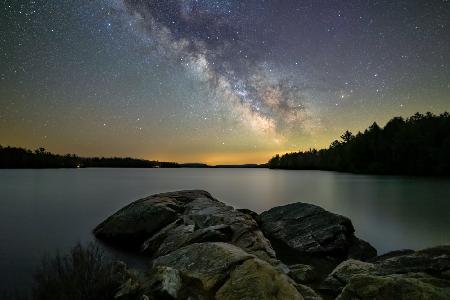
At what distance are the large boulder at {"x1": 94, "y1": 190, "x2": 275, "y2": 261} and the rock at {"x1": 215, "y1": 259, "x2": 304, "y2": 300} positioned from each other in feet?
15.7

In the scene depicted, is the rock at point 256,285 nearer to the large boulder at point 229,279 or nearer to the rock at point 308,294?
the large boulder at point 229,279

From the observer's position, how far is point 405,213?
2961 cm

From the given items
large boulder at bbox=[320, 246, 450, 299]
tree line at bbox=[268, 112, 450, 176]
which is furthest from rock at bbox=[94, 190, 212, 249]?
tree line at bbox=[268, 112, 450, 176]

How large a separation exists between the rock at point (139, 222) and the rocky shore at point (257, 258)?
0.05m

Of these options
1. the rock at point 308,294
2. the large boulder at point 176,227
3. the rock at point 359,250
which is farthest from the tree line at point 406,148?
the rock at point 308,294

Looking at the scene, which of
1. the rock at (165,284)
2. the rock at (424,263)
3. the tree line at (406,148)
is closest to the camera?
the rock at (165,284)

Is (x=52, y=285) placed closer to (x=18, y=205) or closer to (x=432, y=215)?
(x=432, y=215)

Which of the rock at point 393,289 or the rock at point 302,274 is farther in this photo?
the rock at point 302,274

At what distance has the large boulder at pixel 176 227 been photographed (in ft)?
41.9

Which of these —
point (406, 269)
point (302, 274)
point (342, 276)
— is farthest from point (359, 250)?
point (406, 269)

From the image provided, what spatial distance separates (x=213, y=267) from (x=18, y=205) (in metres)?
35.3

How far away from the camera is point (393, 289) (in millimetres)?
5801

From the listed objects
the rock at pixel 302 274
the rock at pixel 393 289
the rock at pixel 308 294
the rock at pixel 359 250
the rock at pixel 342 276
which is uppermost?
the rock at pixel 393 289

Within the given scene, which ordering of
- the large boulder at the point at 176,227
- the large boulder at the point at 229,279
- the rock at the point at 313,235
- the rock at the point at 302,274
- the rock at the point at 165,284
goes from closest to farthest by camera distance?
1. the large boulder at the point at 229,279
2. the rock at the point at 165,284
3. the rock at the point at 302,274
4. the large boulder at the point at 176,227
5. the rock at the point at 313,235
